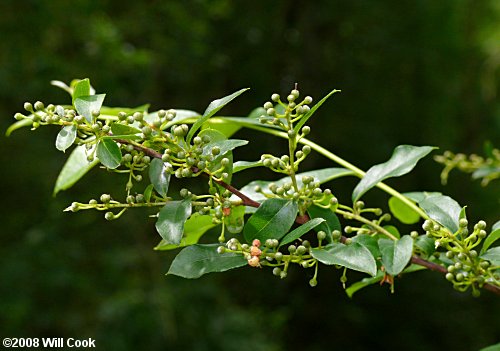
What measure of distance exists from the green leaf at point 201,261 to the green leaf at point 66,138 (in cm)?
7

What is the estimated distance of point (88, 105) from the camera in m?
0.30

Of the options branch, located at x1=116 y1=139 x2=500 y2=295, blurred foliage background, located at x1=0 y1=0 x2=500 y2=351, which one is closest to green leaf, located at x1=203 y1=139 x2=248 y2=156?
branch, located at x1=116 y1=139 x2=500 y2=295

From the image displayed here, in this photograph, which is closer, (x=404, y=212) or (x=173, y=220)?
(x=173, y=220)

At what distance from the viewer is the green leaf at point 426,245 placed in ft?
1.05

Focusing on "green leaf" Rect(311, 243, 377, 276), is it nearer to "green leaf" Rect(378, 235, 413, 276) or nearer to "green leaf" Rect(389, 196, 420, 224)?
"green leaf" Rect(378, 235, 413, 276)

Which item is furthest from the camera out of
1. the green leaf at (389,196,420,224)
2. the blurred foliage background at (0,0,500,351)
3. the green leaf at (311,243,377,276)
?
the blurred foliage background at (0,0,500,351)

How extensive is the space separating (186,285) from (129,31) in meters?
0.72

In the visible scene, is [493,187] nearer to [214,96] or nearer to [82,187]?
[214,96]

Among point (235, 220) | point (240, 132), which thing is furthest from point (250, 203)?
point (240, 132)

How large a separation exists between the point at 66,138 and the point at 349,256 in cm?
14

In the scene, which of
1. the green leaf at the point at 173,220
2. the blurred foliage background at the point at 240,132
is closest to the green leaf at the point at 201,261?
the green leaf at the point at 173,220

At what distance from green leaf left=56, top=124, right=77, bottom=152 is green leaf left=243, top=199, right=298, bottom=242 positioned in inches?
3.6

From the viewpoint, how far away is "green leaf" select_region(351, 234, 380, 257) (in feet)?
1.06

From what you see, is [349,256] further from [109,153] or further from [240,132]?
[240,132]
